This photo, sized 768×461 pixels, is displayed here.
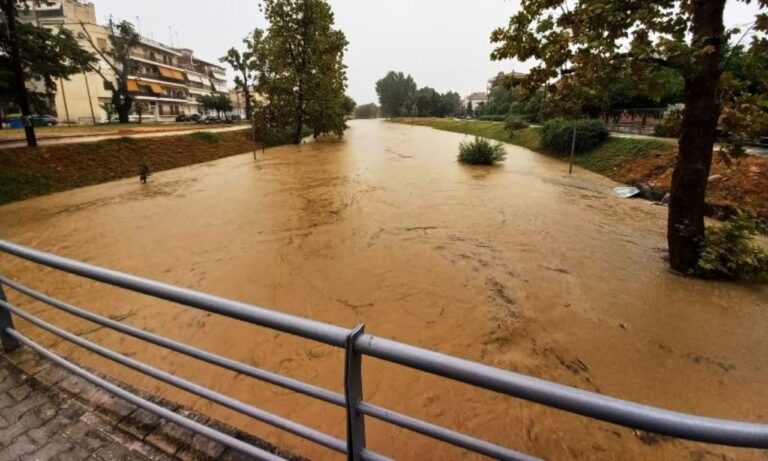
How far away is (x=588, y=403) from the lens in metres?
1.06

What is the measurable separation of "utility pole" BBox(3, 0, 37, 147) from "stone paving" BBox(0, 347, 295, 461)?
15.2 meters

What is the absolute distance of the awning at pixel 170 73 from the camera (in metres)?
53.3

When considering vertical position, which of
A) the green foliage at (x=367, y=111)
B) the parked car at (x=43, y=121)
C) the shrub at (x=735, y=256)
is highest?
the green foliage at (x=367, y=111)

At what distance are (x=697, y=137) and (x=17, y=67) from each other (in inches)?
725

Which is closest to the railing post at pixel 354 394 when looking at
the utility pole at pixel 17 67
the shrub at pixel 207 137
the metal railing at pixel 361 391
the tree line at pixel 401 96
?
the metal railing at pixel 361 391

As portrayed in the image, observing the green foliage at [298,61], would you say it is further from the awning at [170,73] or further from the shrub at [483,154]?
the awning at [170,73]

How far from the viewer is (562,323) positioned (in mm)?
4992

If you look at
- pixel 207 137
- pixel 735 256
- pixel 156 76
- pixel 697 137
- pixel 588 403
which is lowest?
pixel 735 256

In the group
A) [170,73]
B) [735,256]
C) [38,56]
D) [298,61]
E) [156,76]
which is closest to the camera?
[735,256]

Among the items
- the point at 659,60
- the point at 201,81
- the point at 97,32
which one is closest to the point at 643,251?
the point at 659,60

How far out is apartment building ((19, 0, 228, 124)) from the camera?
128 ft

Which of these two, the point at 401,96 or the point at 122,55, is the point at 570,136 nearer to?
the point at 122,55

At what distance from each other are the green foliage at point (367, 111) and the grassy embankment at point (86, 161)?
366ft

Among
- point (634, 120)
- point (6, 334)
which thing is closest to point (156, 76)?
point (634, 120)
